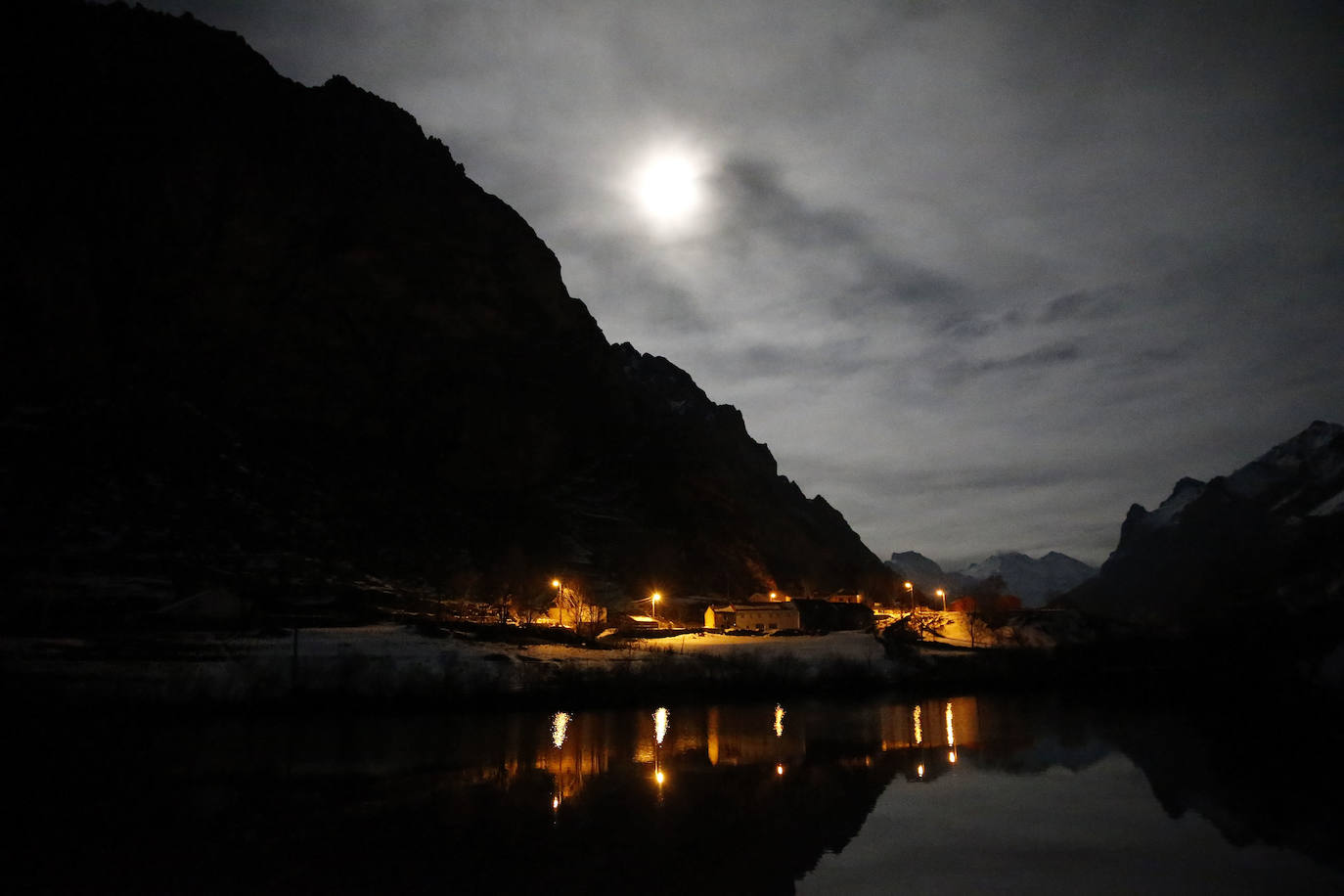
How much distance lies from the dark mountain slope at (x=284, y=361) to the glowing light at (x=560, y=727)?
4651 cm

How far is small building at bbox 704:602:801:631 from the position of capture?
75875 millimetres

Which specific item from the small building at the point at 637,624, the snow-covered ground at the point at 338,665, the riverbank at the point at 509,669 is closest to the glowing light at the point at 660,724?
the riverbank at the point at 509,669

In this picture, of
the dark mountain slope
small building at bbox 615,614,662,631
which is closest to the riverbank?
small building at bbox 615,614,662,631

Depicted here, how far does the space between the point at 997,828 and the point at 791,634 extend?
166 feet

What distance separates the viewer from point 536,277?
485ft

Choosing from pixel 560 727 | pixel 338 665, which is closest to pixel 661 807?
pixel 560 727

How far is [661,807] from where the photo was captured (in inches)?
704

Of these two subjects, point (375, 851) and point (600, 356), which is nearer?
point (375, 851)

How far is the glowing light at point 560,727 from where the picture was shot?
1046 inches

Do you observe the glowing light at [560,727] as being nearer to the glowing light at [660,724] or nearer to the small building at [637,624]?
the glowing light at [660,724]

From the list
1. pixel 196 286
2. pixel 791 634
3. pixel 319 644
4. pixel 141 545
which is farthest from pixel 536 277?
pixel 319 644

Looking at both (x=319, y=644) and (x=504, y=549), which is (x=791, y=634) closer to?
(x=319, y=644)

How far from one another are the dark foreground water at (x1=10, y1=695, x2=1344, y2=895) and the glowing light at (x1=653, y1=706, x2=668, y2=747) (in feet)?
0.84

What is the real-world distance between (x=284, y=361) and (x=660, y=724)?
328ft
